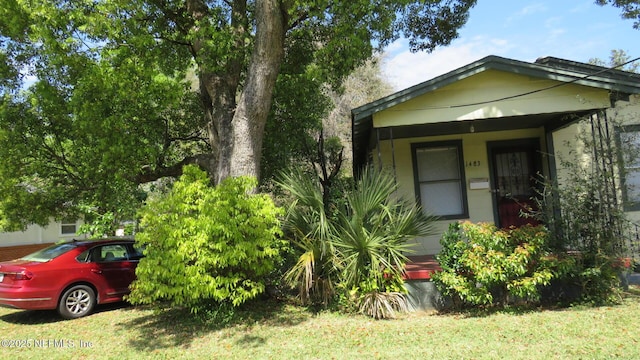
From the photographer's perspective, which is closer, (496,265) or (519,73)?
(496,265)

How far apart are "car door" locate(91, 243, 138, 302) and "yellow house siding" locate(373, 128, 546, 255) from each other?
19.7 feet

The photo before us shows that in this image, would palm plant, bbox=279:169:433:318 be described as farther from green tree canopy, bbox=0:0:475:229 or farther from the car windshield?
the car windshield

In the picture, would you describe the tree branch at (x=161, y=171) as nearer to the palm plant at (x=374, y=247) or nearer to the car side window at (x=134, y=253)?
the car side window at (x=134, y=253)

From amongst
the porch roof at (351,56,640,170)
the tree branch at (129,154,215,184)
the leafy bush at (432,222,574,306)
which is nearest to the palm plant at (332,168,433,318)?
the leafy bush at (432,222,574,306)

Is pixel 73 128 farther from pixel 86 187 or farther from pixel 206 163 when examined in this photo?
pixel 206 163

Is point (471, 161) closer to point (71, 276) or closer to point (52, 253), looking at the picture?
point (71, 276)

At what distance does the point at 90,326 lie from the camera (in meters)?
7.60

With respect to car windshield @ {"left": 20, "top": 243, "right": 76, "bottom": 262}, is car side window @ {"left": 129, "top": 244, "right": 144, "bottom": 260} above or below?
below

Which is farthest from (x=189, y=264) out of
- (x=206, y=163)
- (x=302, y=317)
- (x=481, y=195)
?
(x=481, y=195)

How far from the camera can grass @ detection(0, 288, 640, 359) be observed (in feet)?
17.7

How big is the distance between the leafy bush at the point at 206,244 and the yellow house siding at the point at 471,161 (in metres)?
A: 4.11

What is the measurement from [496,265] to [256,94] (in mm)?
5119

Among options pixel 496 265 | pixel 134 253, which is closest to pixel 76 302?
pixel 134 253

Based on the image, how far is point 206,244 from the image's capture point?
6.54m
